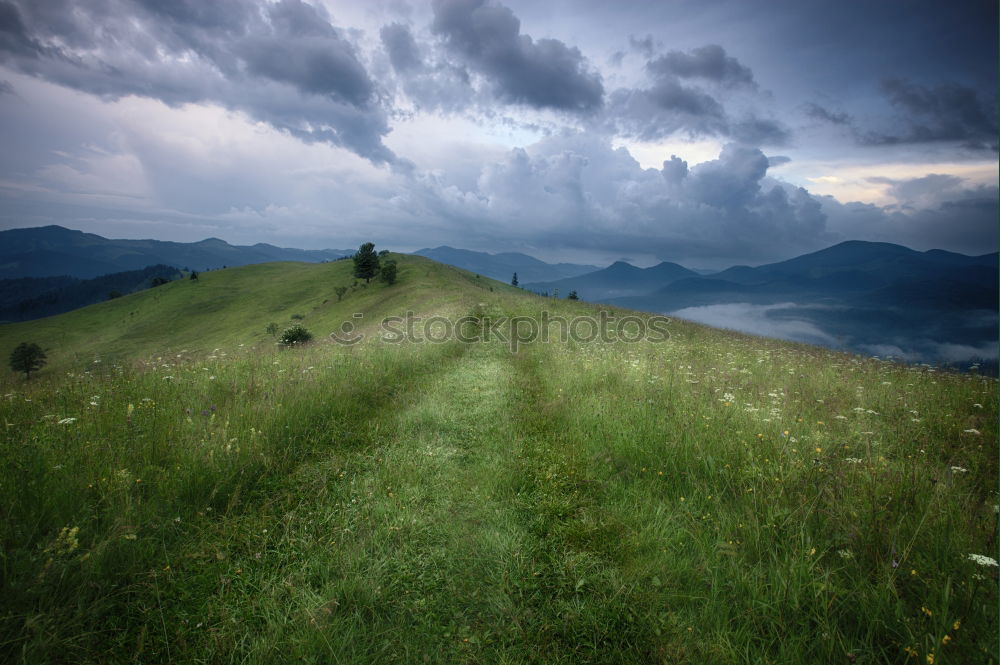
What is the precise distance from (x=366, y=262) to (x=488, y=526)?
72253mm

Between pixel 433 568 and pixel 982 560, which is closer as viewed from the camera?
pixel 982 560

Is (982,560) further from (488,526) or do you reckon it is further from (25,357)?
(25,357)

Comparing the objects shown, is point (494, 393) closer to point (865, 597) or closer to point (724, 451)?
point (724, 451)

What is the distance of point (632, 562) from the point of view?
370cm

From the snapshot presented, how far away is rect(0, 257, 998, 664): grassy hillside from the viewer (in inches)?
113

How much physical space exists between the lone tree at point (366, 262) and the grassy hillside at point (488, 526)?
6545 cm

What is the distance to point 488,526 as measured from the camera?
14.2ft

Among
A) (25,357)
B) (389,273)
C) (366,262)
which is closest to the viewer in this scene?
(25,357)

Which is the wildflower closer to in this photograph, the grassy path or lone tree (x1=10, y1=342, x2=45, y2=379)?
the grassy path

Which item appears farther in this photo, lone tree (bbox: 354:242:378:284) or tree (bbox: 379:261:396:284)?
lone tree (bbox: 354:242:378:284)

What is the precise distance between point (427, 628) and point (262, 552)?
6.13ft

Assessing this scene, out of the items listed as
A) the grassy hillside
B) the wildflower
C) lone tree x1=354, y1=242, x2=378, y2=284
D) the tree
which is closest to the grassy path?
the grassy hillside

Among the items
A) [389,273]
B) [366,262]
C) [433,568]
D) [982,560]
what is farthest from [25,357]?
[982,560]

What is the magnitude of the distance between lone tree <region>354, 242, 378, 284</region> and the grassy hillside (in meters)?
65.5
